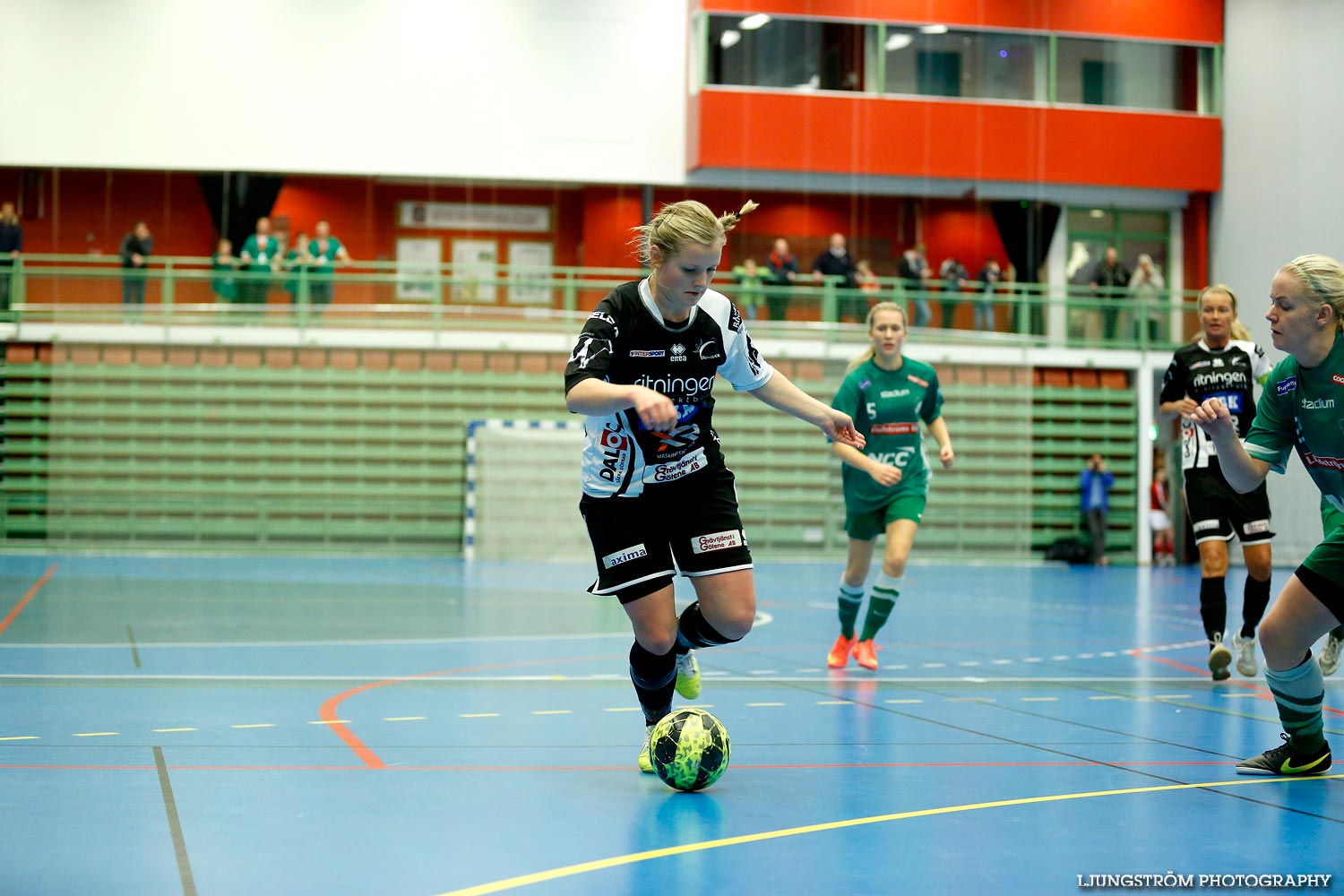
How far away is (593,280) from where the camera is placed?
24344 mm

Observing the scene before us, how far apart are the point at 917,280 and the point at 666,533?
66.1ft

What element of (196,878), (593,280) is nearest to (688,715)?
(196,878)

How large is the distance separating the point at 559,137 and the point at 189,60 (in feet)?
22.6

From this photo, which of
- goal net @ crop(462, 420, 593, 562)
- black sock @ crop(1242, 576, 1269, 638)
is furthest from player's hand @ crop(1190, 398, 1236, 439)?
goal net @ crop(462, 420, 593, 562)

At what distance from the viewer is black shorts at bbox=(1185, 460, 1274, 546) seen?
8.98 metres

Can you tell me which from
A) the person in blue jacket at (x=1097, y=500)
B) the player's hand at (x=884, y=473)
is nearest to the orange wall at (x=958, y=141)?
the person in blue jacket at (x=1097, y=500)

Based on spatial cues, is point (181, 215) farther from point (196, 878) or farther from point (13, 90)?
point (196, 878)

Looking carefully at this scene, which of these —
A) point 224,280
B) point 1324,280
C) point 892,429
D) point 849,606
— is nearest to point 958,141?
point 224,280

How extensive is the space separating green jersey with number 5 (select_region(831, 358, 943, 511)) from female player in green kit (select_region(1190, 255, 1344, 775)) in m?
3.78

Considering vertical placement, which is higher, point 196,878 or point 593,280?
point 593,280

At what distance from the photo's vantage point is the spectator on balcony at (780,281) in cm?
2347

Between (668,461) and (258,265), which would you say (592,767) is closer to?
(668,461)

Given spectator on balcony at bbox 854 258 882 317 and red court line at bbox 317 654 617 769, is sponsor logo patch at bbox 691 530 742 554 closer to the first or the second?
red court line at bbox 317 654 617 769

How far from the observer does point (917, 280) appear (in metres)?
25.0
